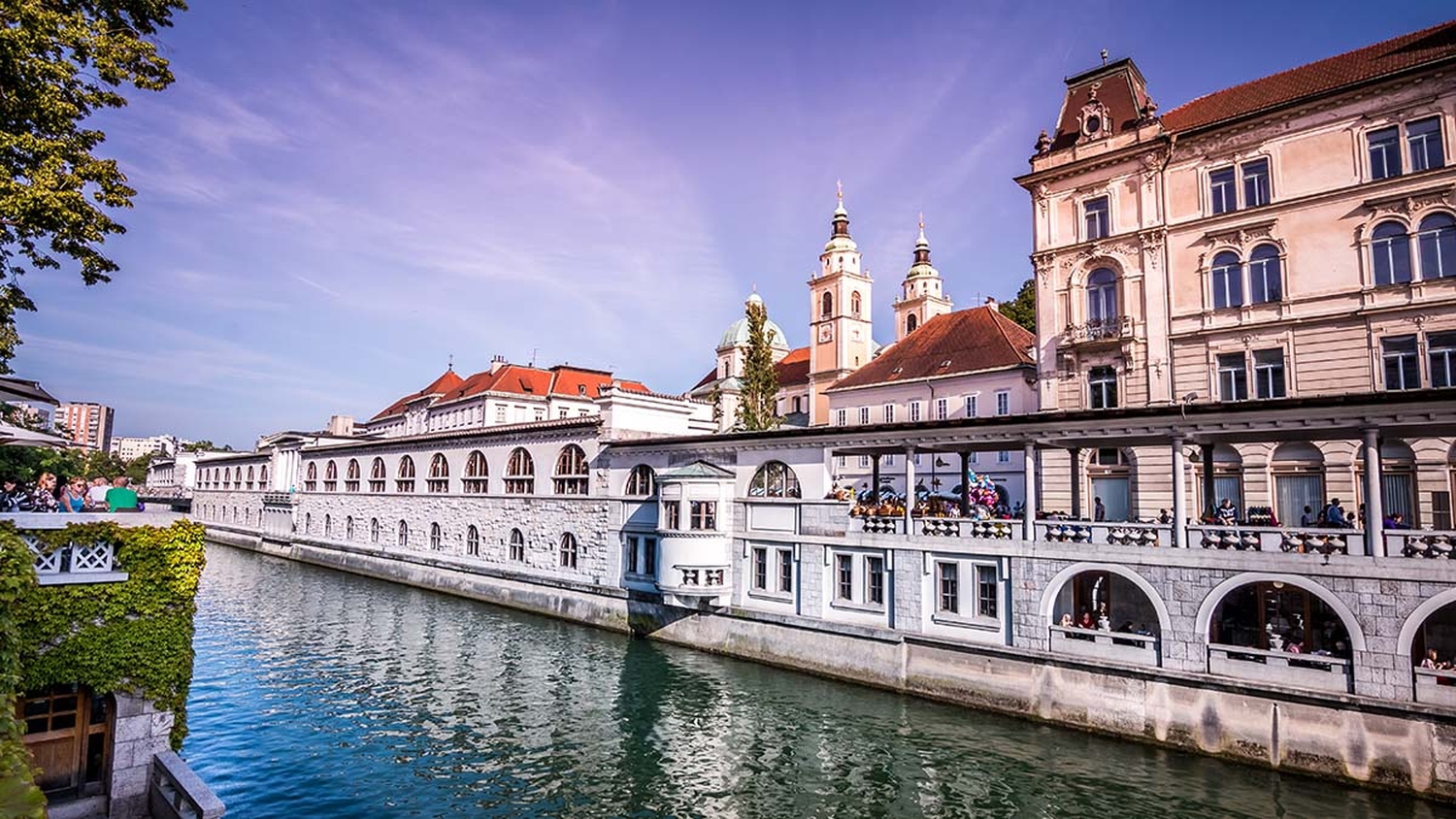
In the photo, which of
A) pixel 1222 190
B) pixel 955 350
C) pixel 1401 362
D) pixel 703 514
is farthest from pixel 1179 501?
pixel 955 350

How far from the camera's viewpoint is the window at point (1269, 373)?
29203 mm

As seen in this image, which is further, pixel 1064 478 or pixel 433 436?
pixel 433 436

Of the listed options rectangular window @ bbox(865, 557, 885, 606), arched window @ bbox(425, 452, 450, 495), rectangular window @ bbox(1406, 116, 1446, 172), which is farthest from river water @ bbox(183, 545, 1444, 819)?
rectangular window @ bbox(1406, 116, 1446, 172)

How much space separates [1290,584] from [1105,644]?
4511 mm

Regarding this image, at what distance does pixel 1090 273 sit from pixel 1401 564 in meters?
19.9

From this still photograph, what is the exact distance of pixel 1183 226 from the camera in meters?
31.7

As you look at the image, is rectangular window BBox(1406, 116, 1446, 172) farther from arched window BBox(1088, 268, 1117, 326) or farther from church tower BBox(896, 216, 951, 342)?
church tower BBox(896, 216, 951, 342)

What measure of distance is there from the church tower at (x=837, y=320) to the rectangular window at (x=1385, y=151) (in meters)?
47.1

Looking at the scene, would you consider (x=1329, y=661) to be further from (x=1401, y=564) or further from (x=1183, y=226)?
(x=1183, y=226)

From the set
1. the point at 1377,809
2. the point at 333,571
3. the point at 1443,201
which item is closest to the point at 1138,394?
the point at 1443,201

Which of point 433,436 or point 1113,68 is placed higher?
point 1113,68

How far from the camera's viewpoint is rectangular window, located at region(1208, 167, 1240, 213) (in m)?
30.9

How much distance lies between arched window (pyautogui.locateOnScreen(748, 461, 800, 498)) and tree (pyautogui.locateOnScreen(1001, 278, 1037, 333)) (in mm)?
44167

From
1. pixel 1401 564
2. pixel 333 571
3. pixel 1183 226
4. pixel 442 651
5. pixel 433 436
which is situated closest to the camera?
pixel 1401 564
